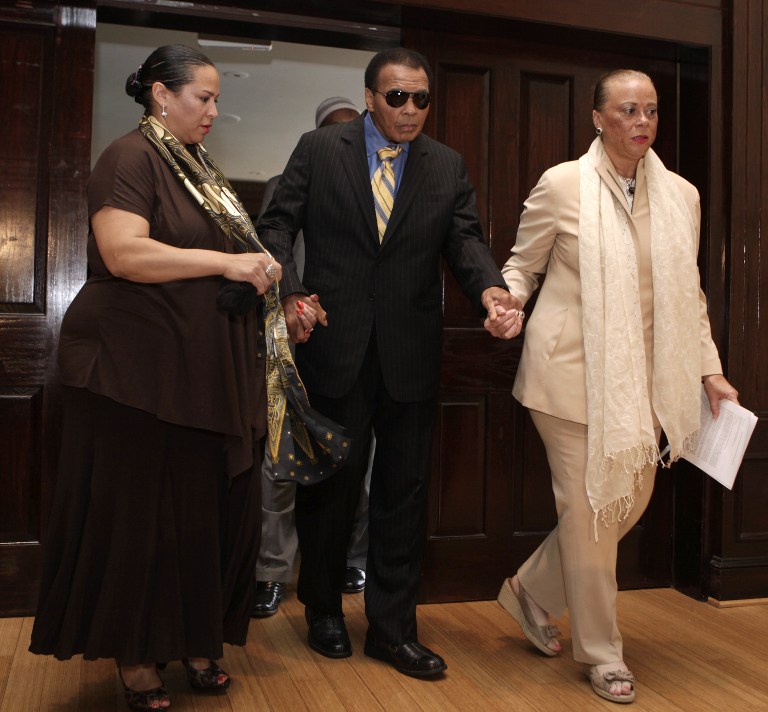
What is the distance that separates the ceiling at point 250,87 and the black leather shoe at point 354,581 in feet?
11.0

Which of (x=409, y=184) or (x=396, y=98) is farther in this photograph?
(x=409, y=184)

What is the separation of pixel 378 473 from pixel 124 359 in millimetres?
891

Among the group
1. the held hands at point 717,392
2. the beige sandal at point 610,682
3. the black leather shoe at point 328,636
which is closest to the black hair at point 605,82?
the held hands at point 717,392

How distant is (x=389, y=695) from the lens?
2.34m

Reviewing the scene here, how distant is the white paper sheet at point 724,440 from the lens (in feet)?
8.32

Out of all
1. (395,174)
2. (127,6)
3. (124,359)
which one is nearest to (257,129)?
(127,6)

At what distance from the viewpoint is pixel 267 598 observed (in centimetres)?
312

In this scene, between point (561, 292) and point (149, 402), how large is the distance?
122cm

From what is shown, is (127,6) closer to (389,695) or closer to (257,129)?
(389,695)

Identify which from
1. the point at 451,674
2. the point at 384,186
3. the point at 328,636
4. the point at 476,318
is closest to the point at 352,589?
the point at 328,636

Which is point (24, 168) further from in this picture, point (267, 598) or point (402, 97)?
point (267, 598)

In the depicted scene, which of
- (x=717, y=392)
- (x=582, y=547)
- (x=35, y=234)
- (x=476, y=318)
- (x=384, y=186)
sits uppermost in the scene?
(x=384, y=186)

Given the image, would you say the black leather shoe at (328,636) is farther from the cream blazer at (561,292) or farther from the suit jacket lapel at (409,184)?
the suit jacket lapel at (409,184)

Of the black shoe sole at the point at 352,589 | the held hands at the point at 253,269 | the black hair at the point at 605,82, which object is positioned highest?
the black hair at the point at 605,82
